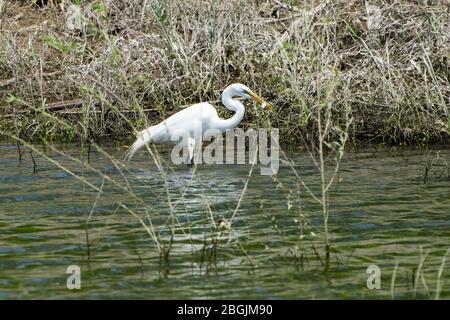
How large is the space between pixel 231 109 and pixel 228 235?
410cm

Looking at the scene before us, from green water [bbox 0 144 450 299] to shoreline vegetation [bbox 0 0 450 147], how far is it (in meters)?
0.88

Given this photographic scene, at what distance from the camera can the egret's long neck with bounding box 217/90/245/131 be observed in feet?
37.5

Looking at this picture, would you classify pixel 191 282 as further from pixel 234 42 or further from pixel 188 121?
pixel 234 42

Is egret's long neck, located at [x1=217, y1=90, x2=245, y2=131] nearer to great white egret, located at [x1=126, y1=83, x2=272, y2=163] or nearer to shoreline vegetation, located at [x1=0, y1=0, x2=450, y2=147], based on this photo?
great white egret, located at [x1=126, y1=83, x2=272, y2=163]

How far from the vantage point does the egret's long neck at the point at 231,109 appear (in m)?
11.4

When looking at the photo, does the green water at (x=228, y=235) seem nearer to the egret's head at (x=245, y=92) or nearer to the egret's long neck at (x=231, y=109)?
the egret's long neck at (x=231, y=109)

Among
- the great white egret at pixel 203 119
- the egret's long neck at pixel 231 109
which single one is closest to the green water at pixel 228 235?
the great white egret at pixel 203 119

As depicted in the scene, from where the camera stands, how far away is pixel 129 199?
29.7ft

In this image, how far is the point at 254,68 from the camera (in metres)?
12.4

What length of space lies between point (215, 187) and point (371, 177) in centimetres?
161

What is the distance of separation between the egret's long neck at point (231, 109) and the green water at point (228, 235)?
0.86 m

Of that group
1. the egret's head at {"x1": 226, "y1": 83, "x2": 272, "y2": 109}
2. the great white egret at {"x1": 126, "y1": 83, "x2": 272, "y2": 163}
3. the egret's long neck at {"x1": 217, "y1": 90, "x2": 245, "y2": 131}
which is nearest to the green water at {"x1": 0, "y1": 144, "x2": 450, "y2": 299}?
the great white egret at {"x1": 126, "y1": 83, "x2": 272, "y2": 163}

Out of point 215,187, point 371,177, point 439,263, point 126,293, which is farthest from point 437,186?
point 126,293

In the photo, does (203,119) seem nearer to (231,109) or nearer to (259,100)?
(231,109)
